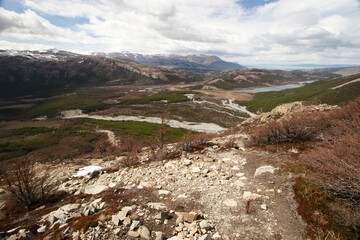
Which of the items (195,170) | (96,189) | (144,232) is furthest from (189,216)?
(96,189)

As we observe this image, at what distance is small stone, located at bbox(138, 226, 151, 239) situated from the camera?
203 inches

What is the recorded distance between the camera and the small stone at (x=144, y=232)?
203 inches

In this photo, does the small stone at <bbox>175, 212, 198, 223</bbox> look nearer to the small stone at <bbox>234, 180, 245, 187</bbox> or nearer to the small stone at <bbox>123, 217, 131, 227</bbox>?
the small stone at <bbox>123, 217, 131, 227</bbox>

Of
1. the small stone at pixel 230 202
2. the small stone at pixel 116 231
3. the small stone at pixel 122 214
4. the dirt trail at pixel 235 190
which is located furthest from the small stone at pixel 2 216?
the small stone at pixel 230 202

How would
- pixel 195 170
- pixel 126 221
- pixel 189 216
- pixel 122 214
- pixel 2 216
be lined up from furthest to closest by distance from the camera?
pixel 195 170, pixel 2 216, pixel 122 214, pixel 189 216, pixel 126 221

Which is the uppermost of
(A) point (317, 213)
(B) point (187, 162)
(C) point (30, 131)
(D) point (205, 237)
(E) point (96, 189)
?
(A) point (317, 213)

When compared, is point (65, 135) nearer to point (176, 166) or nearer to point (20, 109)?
point (176, 166)

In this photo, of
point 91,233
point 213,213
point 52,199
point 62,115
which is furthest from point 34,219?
point 62,115

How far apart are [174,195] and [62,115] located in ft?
312

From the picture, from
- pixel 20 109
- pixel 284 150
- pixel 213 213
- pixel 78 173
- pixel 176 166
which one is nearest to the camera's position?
pixel 213 213

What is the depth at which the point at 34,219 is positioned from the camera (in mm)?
7820

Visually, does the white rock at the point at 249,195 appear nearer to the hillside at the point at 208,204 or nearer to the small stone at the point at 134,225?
the hillside at the point at 208,204

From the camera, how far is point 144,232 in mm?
5234

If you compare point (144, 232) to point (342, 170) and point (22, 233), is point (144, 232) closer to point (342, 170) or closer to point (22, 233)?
point (22, 233)
